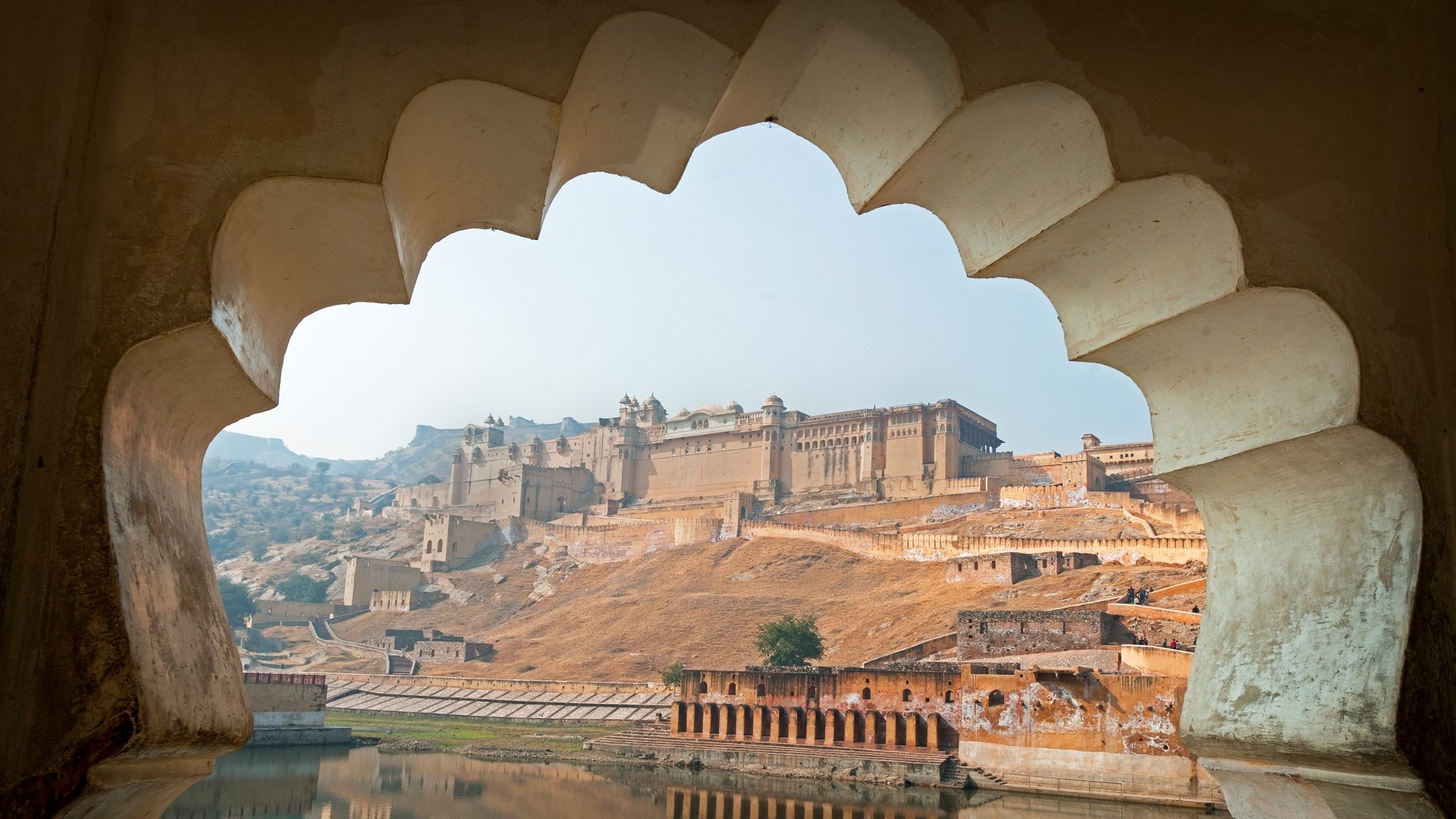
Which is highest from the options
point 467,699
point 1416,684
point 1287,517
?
point 1287,517

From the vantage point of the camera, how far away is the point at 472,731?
34094 millimetres

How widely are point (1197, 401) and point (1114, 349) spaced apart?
0.20m

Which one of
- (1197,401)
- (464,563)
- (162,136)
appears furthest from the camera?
(464,563)

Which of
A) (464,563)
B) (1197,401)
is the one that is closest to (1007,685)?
(1197,401)

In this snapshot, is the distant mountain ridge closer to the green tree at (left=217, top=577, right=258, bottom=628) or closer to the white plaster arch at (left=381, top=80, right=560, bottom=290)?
the green tree at (left=217, top=577, right=258, bottom=628)

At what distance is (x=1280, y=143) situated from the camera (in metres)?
1.99

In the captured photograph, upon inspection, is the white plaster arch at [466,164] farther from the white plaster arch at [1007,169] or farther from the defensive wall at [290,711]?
the defensive wall at [290,711]

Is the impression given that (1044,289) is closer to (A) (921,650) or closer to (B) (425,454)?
(A) (921,650)

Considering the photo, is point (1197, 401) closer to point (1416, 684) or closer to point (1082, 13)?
point (1416, 684)

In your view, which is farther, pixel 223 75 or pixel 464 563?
pixel 464 563

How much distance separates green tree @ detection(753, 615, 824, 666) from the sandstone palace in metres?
20.4

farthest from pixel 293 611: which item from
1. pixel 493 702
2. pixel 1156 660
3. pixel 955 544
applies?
pixel 1156 660

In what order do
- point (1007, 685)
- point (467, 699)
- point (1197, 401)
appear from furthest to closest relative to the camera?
1. point (467, 699)
2. point (1007, 685)
3. point (1197, 401)

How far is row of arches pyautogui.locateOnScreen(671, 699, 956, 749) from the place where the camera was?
2370cm
